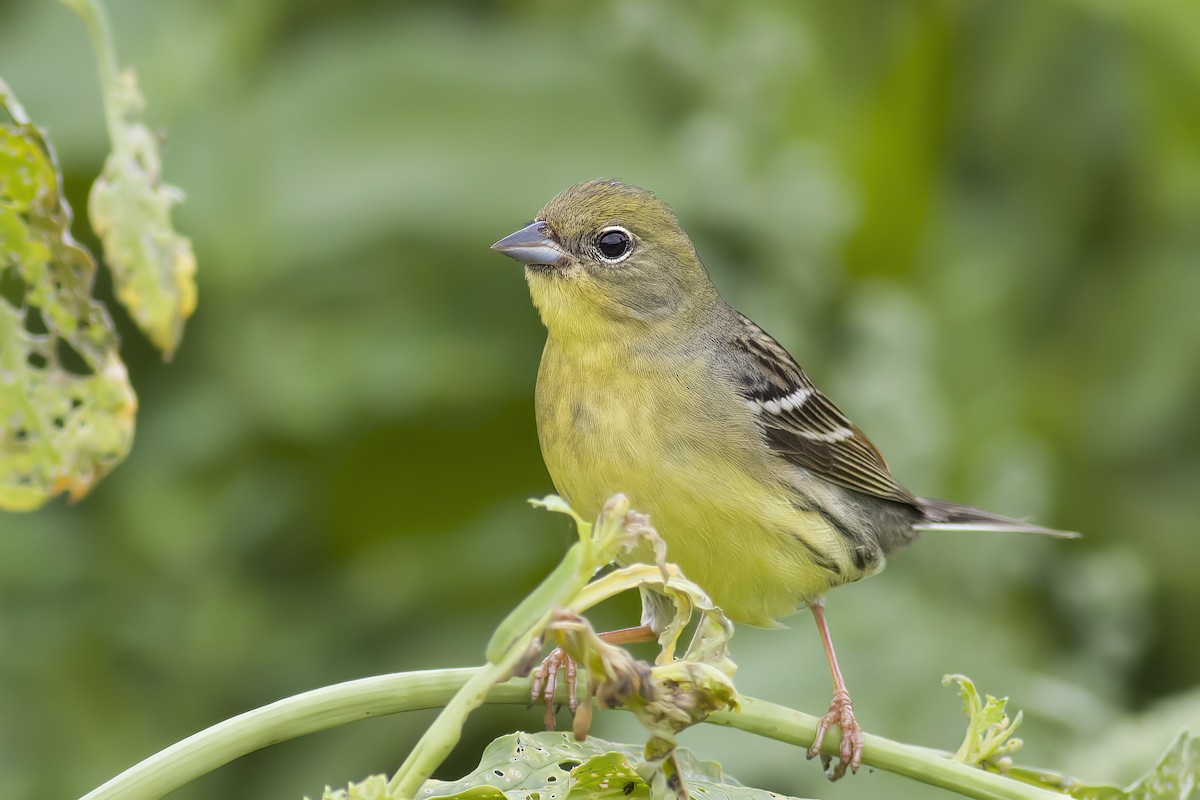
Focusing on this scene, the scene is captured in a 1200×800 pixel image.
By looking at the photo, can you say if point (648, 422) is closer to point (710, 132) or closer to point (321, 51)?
point (710, 132)

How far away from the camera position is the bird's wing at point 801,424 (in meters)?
3.31

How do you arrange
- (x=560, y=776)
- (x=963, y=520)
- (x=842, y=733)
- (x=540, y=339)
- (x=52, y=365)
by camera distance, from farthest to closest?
(x=540, y=339) → (x=963, y=520) → (x=842, y=733) → (x=560, y=776) → (x=52, y=365)

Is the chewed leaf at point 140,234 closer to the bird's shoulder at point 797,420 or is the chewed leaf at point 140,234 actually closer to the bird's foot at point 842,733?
the bird's foot at point 842,733

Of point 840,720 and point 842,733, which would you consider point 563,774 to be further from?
point 840,720

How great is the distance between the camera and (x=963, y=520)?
12.3 feet

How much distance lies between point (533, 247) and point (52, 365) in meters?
1.64

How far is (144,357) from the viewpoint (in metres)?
4.43

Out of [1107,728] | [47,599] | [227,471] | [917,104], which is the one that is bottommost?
[47,599]

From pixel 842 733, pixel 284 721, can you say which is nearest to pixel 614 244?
pixel 842 733

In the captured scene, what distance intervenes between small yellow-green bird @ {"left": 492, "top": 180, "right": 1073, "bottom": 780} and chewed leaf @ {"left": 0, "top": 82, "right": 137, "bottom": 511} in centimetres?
138

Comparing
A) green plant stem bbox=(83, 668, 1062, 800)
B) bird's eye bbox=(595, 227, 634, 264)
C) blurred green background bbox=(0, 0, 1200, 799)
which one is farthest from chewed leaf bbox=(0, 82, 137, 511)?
blurred green background bbox=(0, 0, 1200, 799)

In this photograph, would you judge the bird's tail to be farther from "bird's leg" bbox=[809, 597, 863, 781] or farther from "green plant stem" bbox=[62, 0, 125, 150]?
"green plant stem" bbox=[62, 0, 125, 150]

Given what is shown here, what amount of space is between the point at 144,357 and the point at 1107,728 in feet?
9.63

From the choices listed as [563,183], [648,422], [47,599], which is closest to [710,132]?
[563,183]
